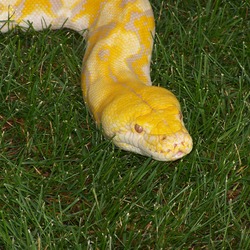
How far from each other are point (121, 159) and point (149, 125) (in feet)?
1.13

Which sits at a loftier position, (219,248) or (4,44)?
(4,44)

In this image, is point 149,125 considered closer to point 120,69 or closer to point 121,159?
point 121,159

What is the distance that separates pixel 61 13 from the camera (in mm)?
6066

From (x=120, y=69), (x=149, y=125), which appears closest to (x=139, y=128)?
(x=149, y=125)

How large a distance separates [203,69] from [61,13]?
1379mm

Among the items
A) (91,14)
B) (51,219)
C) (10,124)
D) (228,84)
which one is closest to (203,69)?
(228,84)

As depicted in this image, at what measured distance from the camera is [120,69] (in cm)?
541

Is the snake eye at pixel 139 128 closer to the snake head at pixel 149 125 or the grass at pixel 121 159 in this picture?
the snake head at pixel 149 125

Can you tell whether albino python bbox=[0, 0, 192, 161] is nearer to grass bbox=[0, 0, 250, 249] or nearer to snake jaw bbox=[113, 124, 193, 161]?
snake jaw bbox=[113, 124, 193, 161]

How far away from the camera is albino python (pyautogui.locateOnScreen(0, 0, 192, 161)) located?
4.71 metres

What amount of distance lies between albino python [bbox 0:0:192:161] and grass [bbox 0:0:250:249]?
13cm

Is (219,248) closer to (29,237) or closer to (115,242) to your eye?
(115,242)

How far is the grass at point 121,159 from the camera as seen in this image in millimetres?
4336

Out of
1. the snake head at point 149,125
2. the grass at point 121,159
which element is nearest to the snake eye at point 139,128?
the snake head at point 149,125
